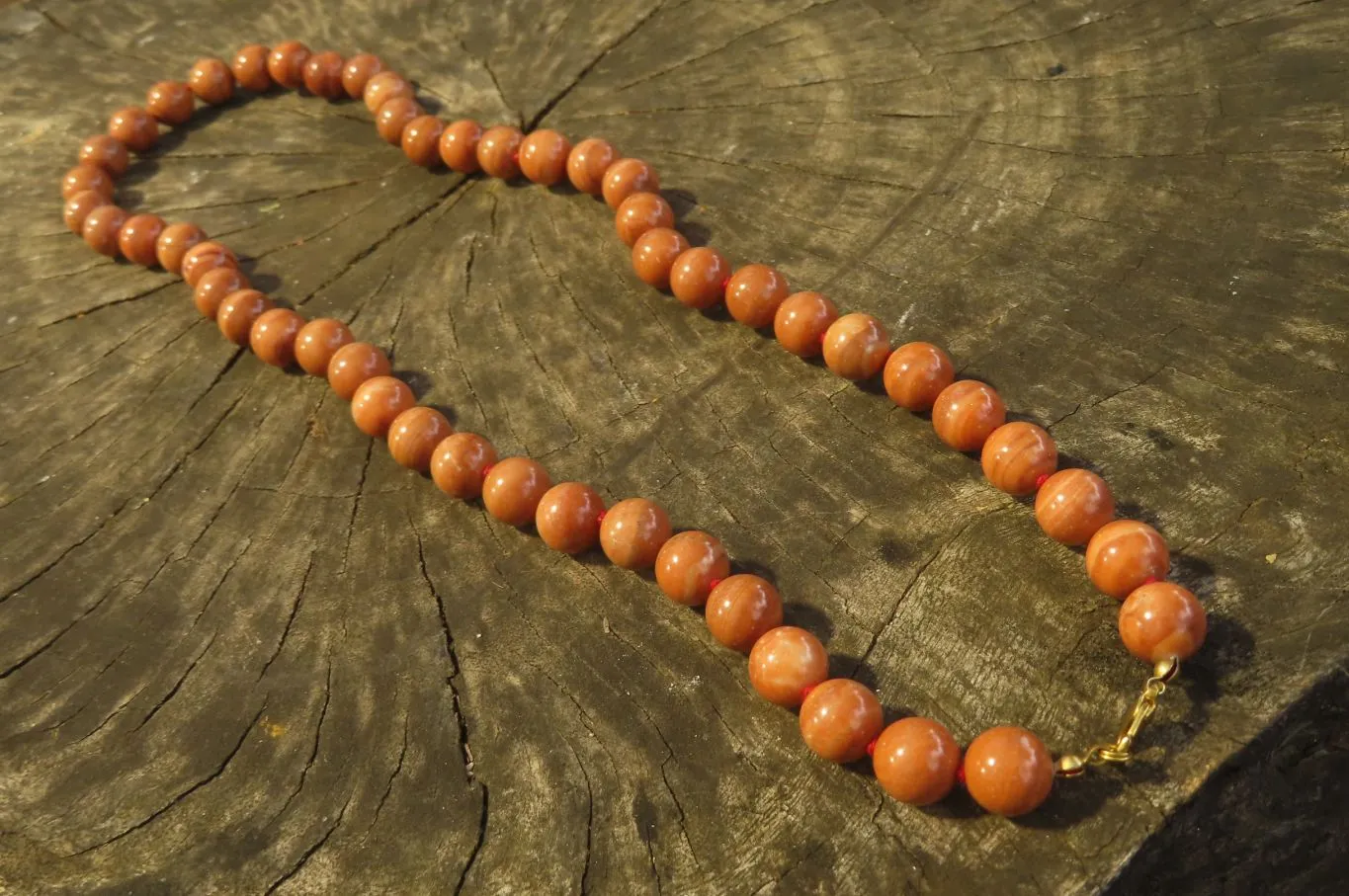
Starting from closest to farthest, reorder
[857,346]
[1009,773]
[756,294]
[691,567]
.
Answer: [1009,773], [691,567], [857,346], [756,294]

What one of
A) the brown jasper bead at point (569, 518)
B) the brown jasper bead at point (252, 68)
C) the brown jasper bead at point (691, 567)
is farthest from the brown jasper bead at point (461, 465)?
the brown jasper bead at point (252, 68)

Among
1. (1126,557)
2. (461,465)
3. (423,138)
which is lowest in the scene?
(1126,557)

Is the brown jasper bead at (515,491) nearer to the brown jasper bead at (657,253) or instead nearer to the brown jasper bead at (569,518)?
the brown jasper bead at (569,518)

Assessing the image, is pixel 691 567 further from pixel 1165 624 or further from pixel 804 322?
pixel 1165 624

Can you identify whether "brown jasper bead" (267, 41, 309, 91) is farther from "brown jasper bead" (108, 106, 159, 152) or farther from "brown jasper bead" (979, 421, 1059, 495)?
"brown jasper bead" (979, 421, 1059, 495)

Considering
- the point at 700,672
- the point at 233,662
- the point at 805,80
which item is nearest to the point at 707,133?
the point at 805,80

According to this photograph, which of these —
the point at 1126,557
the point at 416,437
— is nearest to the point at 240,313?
the point at 416,437

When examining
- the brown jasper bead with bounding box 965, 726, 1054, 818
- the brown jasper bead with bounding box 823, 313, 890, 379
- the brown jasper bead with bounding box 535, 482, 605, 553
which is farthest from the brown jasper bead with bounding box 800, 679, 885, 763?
the brown jasper bead with bounding box 823, 313, 890, 379

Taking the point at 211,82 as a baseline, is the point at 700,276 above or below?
below
